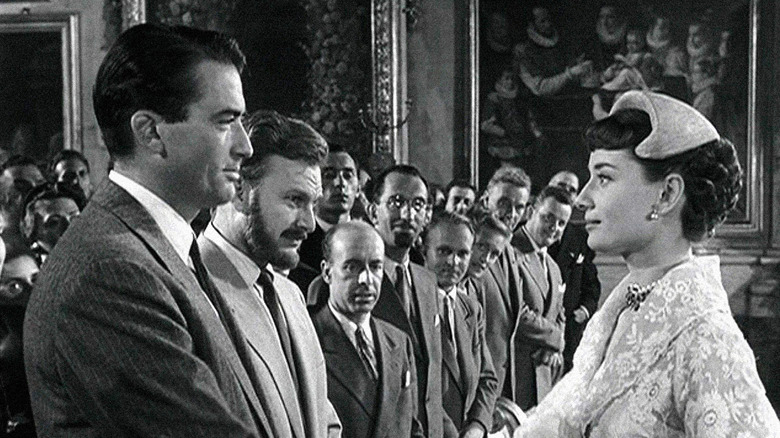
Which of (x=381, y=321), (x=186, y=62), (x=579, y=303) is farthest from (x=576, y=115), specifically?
(x=186, y=62)

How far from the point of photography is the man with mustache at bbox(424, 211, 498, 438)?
511 cm

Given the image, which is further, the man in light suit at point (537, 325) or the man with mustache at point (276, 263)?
the man in light suit at point (537, 325)

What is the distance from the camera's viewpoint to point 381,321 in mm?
4344

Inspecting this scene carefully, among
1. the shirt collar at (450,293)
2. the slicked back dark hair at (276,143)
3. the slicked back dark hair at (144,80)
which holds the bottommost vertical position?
the shirt collar at (450,293)

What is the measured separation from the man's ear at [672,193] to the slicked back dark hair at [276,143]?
103 cm

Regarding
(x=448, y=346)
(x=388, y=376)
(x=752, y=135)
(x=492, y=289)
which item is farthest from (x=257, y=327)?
(x=752, y=135)

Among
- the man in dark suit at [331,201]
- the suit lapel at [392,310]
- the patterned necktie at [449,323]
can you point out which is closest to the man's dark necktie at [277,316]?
the suit lapel at [392,310]

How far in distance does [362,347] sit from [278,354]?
1.42 m

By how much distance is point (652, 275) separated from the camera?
2.84 metres

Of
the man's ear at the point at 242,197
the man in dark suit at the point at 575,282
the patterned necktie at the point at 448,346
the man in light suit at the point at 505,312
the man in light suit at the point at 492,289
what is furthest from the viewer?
the man in dark suit at the point at 575,282

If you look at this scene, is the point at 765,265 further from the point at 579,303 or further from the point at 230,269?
the point at 230,269

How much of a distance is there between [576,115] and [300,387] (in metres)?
9.32

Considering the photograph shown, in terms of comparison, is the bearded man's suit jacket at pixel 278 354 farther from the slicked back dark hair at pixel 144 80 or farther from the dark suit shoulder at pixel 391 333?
the dark suit shoulder at pixel 391 333

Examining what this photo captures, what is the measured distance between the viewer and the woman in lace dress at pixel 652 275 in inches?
105
